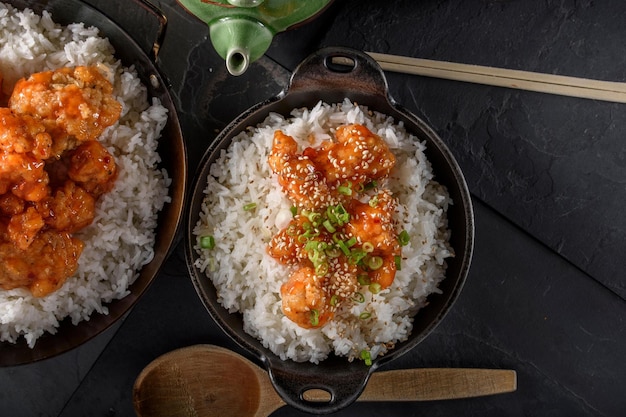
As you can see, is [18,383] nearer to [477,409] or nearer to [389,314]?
[389,314]

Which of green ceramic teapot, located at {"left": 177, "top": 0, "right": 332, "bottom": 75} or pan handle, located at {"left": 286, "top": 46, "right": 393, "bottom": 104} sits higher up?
green ceramic teapot, located at {"left": 177, "top": 0, "right": 332, "bottom": 75}

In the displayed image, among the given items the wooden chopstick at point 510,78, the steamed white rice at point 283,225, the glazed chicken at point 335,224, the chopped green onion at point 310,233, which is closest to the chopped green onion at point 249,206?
the steamed white rice at point 283,225

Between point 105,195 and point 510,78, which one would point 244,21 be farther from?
point 510,78

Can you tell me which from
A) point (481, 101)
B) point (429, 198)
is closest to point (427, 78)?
point (481, 101)

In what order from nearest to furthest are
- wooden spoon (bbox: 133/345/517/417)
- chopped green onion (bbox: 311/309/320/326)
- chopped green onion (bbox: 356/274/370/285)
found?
chopped green onion (bbox: 311/309/320/326) → chopped green onion (bbox: 356/274/370/285) → wooden spoon (bbox: 133/345/517/417)

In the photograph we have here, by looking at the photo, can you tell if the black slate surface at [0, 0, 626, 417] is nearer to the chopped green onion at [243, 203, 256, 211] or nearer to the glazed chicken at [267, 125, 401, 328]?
the chopped green onion at [243, 203, 256, 211]

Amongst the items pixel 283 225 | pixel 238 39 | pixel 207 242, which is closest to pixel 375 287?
pixel 283 225

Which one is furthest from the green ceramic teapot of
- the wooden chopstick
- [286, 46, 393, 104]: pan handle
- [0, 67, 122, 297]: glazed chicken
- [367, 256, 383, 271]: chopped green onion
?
[367, 256, 383, 271]: chopped green onion
